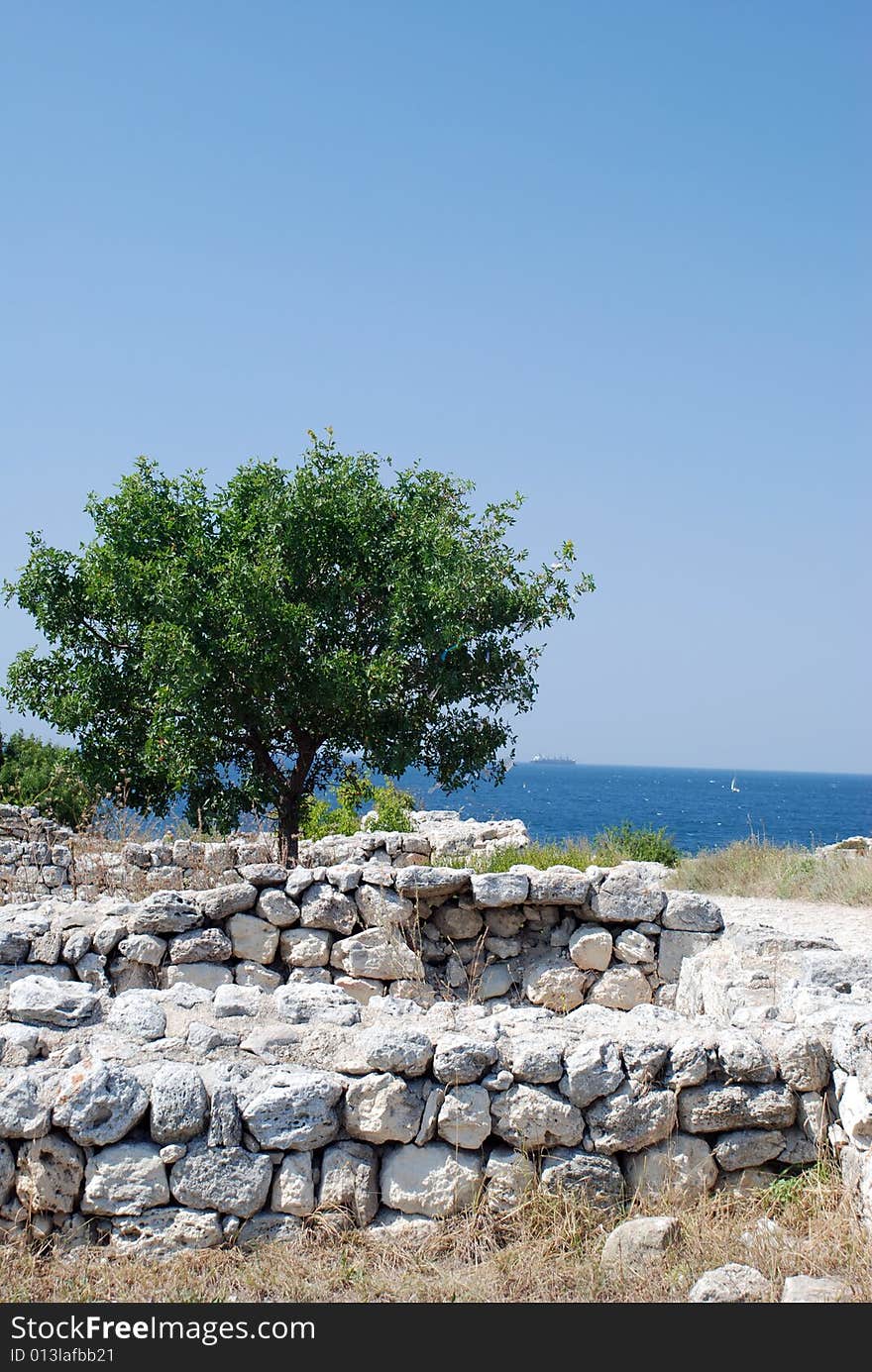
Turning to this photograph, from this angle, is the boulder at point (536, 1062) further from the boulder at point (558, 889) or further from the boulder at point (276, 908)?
the boulder at point (276, 908)

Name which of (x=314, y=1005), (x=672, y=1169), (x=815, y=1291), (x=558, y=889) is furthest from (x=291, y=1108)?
(x=558, y=889)

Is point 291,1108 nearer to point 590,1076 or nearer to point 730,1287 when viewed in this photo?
point 590,1076

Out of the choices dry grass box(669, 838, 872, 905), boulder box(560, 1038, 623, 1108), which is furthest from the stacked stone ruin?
dry grass box(669, 838, 872, 905)

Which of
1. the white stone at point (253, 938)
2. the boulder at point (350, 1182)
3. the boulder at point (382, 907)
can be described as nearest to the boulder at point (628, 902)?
the boulder at point (382, 907)

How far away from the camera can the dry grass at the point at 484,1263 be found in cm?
410

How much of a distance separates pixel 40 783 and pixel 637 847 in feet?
38.2

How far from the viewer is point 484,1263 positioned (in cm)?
432

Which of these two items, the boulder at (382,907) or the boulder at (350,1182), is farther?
the boulder at (382,907)

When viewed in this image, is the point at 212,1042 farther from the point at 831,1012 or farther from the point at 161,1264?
the point at 831,1012

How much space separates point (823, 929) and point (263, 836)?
7051 mm

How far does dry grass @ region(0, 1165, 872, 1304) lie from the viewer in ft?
13.5

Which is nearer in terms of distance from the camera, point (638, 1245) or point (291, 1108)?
point (638, 1245)

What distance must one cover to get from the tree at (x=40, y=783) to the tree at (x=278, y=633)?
3469 mm

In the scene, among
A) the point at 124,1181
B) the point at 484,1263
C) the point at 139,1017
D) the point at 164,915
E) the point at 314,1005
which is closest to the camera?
the point at 484,1263
